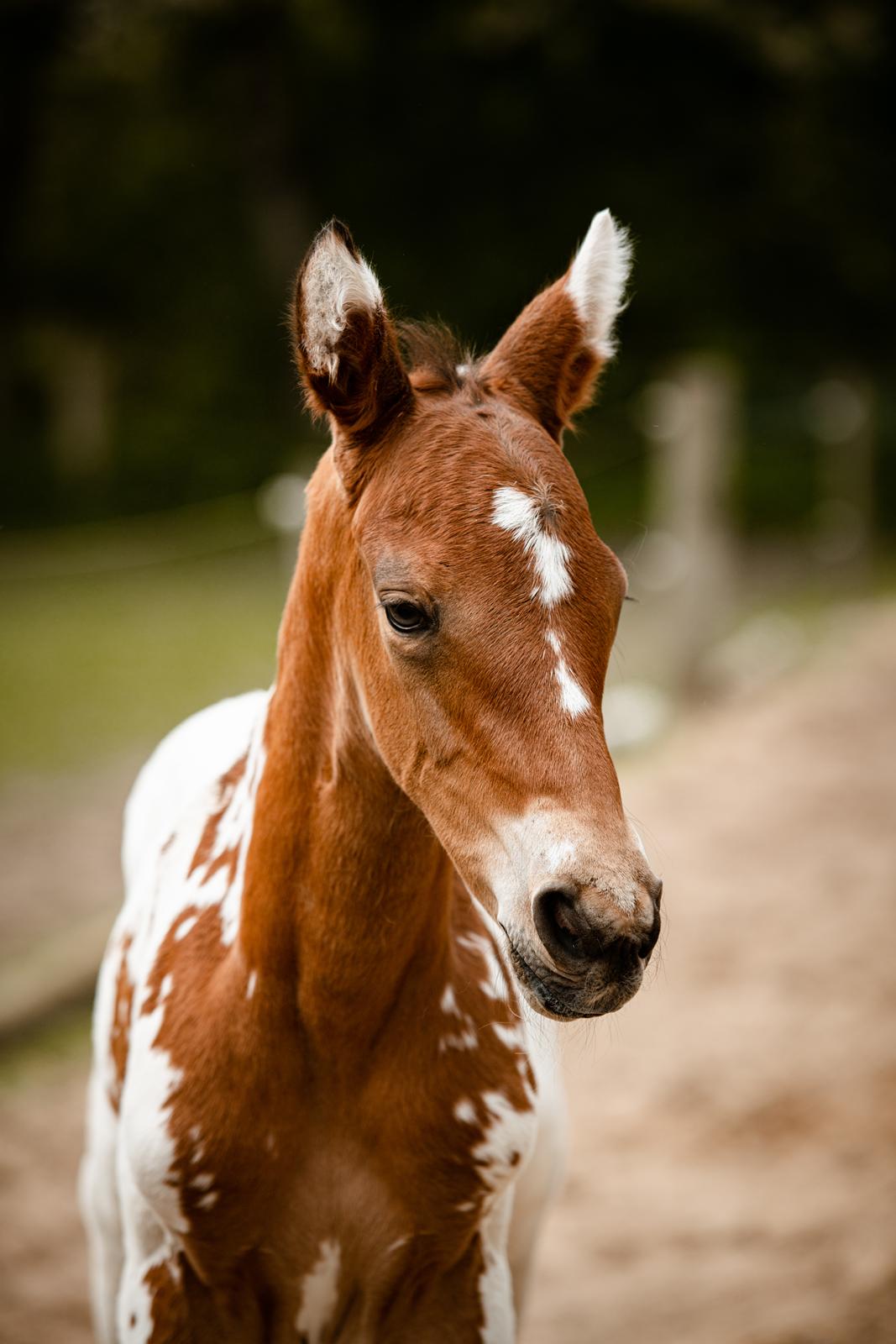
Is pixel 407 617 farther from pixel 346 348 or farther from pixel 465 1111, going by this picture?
pixel 465 1111

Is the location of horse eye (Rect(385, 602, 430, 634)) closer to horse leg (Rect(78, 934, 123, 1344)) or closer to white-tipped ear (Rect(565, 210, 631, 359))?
white-tipped ear (Rect(565, 210, 631, 359))

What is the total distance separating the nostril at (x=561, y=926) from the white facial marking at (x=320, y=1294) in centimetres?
90

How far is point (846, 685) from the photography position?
8.03m

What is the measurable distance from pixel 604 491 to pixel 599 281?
43.0 ft

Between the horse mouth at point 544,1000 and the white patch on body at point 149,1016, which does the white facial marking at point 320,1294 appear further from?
the horse mouth at point 544,1000

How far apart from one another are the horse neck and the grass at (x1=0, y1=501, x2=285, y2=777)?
6.11m

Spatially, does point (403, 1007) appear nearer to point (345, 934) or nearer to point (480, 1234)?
point (345, 934)

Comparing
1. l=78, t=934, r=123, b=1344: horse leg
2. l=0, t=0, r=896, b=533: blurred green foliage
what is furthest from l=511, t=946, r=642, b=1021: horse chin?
l=0, t=0, r=896, b=533: blurred green foliage

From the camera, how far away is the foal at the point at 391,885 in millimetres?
1874

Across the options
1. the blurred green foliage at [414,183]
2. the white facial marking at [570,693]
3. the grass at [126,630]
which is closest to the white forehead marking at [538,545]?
the white facial marking at [570,693]

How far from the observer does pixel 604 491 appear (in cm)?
1531

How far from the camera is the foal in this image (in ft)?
6.15

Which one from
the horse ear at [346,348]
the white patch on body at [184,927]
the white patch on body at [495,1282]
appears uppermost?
the horse ear at [346,348]

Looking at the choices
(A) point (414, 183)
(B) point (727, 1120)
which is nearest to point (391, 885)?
(B) point (727, 1120)
